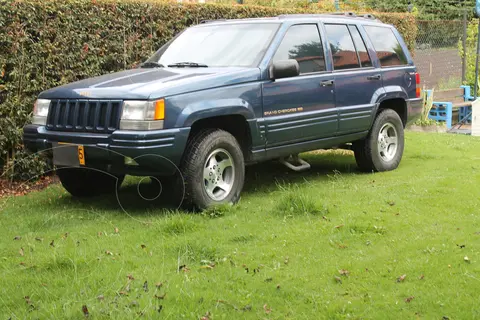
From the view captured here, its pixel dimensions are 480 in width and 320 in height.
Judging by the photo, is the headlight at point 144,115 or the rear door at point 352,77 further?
the rear door at point 352,77

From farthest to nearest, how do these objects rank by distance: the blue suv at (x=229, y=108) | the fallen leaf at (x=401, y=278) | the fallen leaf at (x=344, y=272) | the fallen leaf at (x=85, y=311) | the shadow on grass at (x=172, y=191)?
the shadow on grass at (x=172, y=191) < the blue suv at (x=229, y=108) < the fallen leaf at (x=344, y=272) < the fallen leaf at (x=401, y=278) < the fallen leaf at (x=85, y=311)

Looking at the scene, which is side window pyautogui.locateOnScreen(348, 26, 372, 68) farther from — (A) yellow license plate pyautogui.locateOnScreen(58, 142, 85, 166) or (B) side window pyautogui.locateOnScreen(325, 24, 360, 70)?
(A) yellow license plate pyautogui.locateOnScreen(58, 142, 85, 166)

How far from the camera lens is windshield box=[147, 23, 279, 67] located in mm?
7109

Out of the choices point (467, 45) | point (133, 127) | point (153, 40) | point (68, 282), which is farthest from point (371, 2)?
point (68, 282)

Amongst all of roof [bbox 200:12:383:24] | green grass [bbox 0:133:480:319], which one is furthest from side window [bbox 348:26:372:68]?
green grass [bbox 0:133:480:319]

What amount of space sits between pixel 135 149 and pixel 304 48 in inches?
101

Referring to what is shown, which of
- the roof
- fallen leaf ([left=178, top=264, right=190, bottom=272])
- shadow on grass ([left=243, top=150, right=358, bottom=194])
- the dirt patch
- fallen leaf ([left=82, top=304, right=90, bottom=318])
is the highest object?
the roof

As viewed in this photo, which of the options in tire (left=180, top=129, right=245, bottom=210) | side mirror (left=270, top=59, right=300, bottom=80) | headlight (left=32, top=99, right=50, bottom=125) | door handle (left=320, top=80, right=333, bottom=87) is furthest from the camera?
door handle (left=320, top=80, right=333, bottom=87)

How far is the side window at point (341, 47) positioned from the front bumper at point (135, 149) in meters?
2.57

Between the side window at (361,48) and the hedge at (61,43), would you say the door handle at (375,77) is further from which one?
the hedge at (61,43)

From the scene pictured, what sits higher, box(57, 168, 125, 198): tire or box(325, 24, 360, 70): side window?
box(325, 24, 360, 70): side window

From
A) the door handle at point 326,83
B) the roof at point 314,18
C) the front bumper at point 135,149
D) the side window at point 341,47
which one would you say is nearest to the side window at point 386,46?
the roof at point 314,18

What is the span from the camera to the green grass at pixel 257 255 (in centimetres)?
407

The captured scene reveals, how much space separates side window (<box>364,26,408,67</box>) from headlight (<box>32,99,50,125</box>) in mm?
4054
